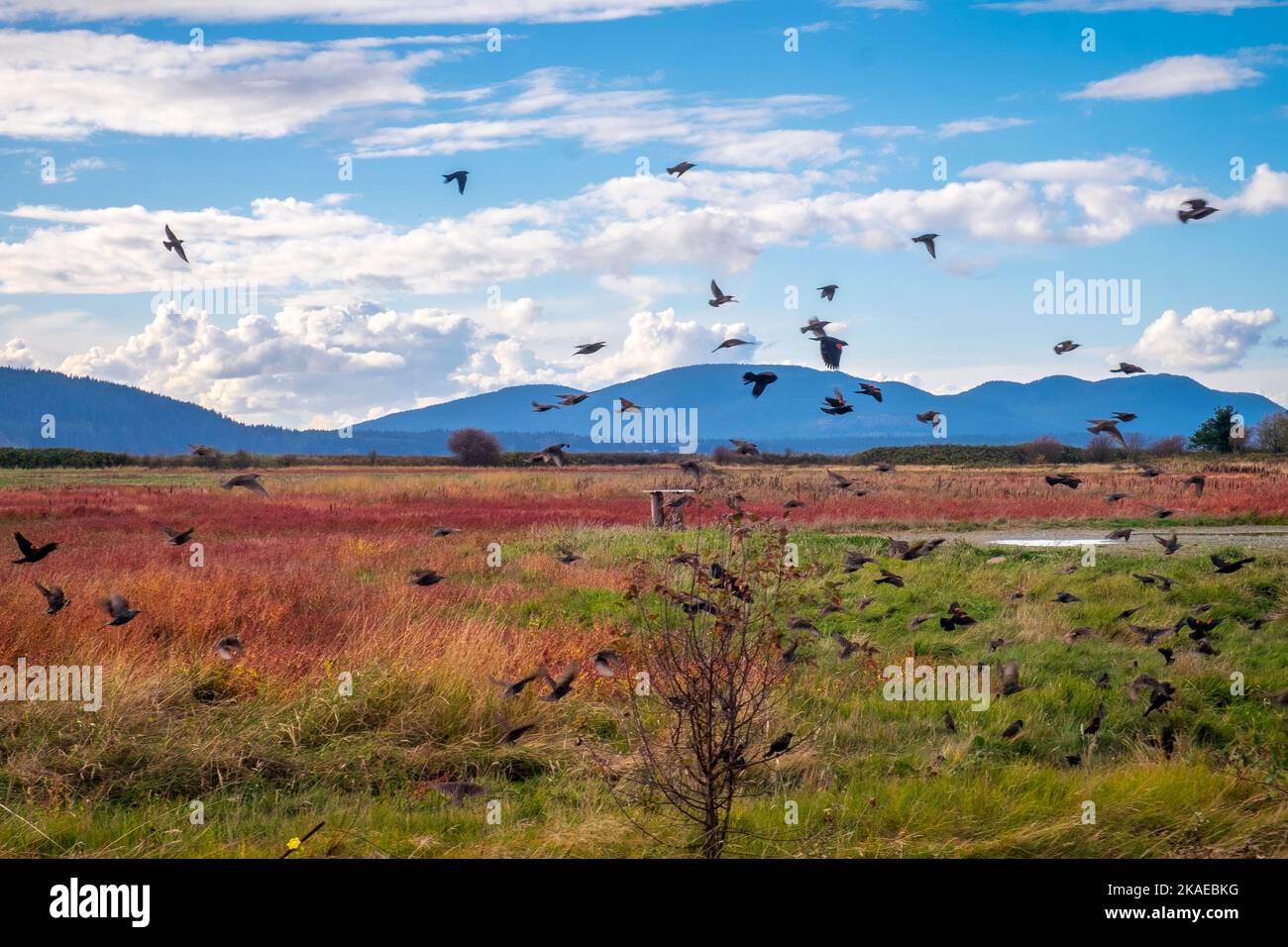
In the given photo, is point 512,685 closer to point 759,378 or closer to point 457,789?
point 457,789

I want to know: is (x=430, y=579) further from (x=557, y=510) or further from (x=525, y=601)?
(x=557, y=510)

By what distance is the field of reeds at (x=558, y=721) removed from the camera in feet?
20.9

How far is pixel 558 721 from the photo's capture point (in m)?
8.98

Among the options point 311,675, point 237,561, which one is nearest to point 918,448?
point 237,561

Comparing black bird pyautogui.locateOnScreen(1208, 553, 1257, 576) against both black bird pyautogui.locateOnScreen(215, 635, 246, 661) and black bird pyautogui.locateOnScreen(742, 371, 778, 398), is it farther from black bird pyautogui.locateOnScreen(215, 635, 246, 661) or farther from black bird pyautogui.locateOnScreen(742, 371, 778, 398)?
black bird pyautogui.locateOnScreen(215, 635, 246, 661)

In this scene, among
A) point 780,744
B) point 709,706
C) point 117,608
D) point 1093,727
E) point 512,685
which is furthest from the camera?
point 117,608

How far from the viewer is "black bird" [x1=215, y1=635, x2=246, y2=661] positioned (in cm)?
935

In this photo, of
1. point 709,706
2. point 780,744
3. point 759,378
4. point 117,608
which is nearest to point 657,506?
point 117,608

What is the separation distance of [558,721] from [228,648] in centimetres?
308

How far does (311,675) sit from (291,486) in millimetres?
38339

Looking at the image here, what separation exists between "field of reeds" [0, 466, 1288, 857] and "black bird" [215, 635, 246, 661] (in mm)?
137

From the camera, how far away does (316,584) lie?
1494 centimetres

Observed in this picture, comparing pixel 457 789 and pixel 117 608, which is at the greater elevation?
pixel 117 608

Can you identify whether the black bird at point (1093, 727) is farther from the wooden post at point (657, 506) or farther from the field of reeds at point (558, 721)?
the wooden post at point (657, 506)
